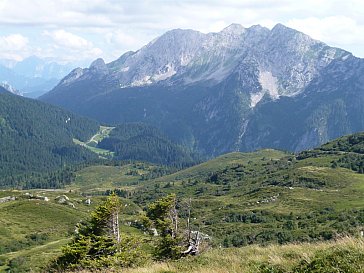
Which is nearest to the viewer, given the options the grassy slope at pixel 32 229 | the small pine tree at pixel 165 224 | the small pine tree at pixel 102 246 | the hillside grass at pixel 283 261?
the hillside grass at pixel 283 261

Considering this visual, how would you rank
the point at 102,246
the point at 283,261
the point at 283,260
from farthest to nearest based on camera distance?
the point at 102,246
the point at 283,260
the point at 283,261

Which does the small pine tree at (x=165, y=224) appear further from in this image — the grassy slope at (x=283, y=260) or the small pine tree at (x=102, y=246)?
the grassy slope at (x=283, y=260)

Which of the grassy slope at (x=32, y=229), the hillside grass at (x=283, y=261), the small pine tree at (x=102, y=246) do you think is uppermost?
the hillside grass at (x=283, y=261)

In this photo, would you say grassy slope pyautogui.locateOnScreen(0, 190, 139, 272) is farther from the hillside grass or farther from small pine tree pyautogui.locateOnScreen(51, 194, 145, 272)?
the hillside grass

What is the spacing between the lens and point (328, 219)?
158875mm

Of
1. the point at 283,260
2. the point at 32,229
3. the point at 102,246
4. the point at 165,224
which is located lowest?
the point at 32,229

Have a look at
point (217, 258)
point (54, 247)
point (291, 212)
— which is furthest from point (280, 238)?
point (217, 258)

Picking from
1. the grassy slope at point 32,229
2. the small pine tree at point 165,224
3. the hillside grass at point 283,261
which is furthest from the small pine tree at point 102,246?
the grassy slope at point 32,229

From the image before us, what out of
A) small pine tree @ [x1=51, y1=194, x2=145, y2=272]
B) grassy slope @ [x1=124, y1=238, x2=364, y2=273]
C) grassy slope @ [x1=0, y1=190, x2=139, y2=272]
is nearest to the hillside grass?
grassy slope @ [x1=124, y1=238, x2=364, y2=273]

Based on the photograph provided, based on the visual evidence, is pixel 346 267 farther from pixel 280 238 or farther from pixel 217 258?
pixel 280 238

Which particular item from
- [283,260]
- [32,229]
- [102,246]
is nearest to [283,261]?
[283,260]

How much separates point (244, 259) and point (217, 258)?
1.78 metres

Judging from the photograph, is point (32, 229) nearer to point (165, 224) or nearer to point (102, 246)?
point (165, 224)

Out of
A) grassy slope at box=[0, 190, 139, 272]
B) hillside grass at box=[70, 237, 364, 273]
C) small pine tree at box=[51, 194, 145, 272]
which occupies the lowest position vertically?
grassy slope at box=[0, 190, 139, 272]
